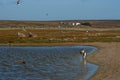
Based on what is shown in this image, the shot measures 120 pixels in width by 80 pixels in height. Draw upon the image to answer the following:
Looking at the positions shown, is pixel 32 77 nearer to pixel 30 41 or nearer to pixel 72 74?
pixel 72 74

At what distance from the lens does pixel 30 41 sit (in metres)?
64.9

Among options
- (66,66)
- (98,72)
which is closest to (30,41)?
(66,66)

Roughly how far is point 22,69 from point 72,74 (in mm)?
4474

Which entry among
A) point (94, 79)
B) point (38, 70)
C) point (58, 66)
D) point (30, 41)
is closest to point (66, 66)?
point (58, 66)

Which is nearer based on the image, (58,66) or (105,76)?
(105,76)

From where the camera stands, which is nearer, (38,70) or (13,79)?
(13,79)

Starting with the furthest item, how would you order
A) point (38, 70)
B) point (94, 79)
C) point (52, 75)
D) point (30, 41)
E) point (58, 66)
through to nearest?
point (30, 41) → point (58, 66) → point (38, 70) → point (52, 75) → point (94, 79)

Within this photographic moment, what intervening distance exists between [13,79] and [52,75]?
2.79 meters

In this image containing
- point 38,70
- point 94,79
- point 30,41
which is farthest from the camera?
point 30,41

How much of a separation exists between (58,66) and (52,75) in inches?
210

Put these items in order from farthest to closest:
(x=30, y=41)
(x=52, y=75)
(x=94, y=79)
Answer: (x=30, y=41) < (x=52, y=75) < (x=94, y=79)

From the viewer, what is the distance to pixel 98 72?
26.6 meters

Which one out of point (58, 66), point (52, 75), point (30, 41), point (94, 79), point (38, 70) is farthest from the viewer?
point (30, 41)

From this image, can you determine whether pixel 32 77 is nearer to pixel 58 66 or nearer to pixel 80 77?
pixel 80 77
